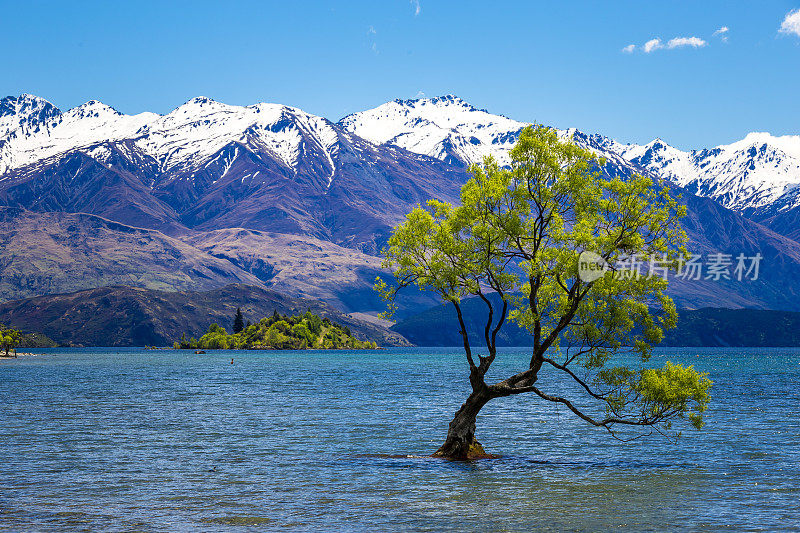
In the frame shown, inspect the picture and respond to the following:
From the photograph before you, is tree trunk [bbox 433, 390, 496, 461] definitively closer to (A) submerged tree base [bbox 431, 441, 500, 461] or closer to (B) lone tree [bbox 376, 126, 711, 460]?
(A) submerged tree base [bbox 431, 441, 500, 461]

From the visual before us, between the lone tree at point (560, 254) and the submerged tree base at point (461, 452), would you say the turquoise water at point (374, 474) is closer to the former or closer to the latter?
the submerged tree base at point (461, 452)

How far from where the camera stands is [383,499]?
1706 inches

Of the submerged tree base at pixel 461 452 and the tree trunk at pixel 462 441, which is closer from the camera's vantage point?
the tree trunk at pixel 462 441

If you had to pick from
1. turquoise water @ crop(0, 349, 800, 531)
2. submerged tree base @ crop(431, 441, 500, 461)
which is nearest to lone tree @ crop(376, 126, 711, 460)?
submerged tree base @ crop(431, 441, 500, 461)

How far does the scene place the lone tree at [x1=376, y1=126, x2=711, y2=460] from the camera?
49.7 m

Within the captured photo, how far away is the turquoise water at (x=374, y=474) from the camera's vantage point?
3856 cm

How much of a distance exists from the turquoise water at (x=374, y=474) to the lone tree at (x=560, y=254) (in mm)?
5900

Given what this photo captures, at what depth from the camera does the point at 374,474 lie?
51312 millimetres

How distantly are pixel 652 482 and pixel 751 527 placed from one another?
1190cm

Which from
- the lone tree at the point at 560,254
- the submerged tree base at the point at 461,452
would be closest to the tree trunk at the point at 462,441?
the submerged tree base at the point at 461,452

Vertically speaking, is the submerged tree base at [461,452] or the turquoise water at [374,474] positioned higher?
the submerged tree base at [461,452]

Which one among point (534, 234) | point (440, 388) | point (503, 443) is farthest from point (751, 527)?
point (440, 388)

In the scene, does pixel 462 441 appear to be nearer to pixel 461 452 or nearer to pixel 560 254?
pixel 461 452

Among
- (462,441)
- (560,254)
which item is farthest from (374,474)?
(560,254)
